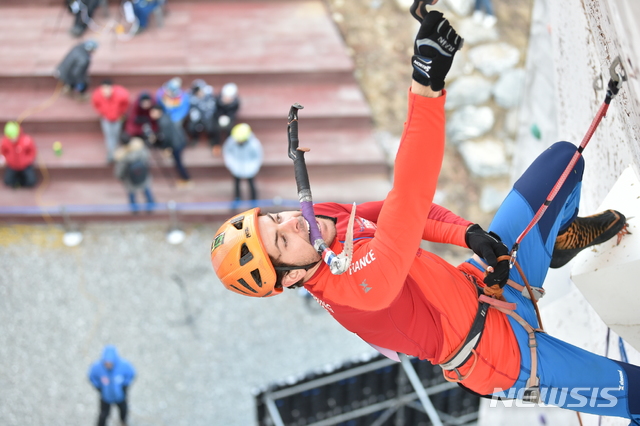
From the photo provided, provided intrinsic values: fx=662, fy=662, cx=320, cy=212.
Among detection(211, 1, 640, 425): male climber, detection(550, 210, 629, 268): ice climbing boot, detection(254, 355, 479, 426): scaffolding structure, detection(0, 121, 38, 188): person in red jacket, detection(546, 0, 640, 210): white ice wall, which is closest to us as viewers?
detection(546, 0, 640, 210): white ice wall

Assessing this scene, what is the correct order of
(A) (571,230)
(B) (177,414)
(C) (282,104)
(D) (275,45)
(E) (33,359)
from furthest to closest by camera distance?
(D) (275,45), (C) (282,104), (E) (33,359), (B) (177,414), (A) (571,230)

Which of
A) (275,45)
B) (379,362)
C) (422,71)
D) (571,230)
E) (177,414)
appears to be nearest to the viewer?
(422,71)

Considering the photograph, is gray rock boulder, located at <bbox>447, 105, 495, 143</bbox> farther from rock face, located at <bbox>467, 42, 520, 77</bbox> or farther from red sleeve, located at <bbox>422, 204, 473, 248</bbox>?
red sleeve, located at <bbox>422, 204, 473, 248</bbox>

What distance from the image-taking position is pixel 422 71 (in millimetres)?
2117

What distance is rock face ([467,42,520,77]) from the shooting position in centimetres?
1176

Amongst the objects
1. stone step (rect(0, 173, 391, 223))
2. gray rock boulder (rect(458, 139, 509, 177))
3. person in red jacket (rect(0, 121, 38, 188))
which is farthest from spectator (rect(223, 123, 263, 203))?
gray rock boulder (rect(458, 139, 509, 177))

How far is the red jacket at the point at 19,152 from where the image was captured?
31.7 ft

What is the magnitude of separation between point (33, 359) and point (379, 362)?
445 centimetres

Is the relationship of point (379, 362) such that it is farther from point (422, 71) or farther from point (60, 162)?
point (60, 162)

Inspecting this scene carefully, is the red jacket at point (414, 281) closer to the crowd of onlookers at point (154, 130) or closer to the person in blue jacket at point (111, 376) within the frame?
the person in blue jacket at point (111, 376)

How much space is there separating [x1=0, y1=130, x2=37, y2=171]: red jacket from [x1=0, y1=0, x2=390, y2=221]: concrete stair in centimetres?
47

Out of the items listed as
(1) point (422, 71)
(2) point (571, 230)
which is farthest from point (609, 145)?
(1) point (422, 71)

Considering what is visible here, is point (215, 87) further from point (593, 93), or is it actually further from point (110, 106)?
point (593, 93)

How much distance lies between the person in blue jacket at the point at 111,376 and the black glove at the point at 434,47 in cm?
573
